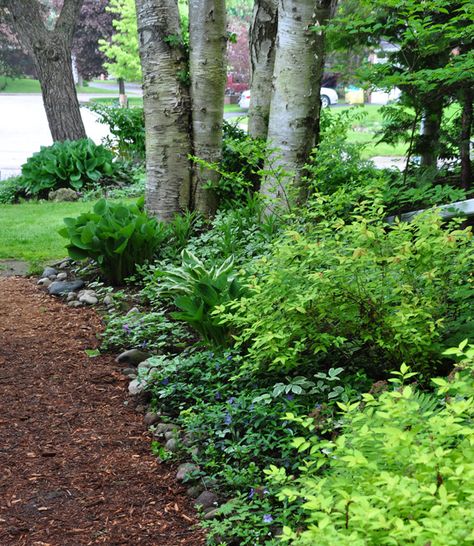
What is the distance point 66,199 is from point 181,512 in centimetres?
957

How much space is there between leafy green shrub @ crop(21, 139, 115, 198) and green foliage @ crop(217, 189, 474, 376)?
916 centimetres

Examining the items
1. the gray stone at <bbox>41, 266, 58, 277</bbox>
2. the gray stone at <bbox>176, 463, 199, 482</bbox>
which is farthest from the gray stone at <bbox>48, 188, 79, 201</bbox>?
the gray stone at <bbox>176, 463, 199, 482</bbox>

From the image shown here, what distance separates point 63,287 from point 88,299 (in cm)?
46

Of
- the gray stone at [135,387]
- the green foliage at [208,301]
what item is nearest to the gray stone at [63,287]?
the green foliage at [208,301]

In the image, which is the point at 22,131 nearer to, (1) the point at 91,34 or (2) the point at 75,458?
(1) the point at 91,34

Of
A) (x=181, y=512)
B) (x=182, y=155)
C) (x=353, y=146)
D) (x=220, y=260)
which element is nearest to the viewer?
(x=181, y=512)

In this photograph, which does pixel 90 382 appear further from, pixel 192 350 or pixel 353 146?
pixel 353 146

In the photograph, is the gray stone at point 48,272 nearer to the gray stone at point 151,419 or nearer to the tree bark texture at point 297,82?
the tree bark texture at point 297,82

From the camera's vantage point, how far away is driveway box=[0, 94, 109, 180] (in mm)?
20869

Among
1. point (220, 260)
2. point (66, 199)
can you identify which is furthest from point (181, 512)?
point (66, 199)

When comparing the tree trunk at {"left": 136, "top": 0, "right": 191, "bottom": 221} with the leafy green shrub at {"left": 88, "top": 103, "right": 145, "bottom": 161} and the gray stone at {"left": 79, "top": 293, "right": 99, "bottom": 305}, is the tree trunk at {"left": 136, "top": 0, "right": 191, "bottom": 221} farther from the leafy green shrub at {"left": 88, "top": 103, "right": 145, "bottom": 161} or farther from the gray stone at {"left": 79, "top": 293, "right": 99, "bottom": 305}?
the leafy green shrub at {"left": 88, "top": 103, "right": 145, "bottom": 161}

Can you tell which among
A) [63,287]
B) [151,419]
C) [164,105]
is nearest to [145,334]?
[151,419]

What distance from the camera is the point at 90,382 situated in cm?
502

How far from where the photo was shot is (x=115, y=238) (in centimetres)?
650
